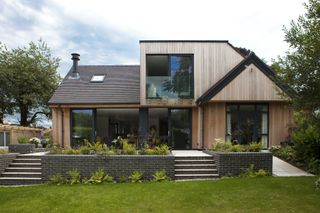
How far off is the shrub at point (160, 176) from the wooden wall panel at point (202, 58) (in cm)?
634

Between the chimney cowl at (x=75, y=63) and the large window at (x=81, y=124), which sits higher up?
the chimney cowl at (x=75, y=63)

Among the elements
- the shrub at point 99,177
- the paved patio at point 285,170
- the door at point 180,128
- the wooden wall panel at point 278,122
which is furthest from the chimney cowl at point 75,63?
the paved patio at point 285,170

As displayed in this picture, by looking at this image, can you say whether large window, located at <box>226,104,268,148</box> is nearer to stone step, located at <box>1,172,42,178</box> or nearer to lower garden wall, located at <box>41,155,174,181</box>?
lower garden wall, located at <box>41,155,174,181</box>

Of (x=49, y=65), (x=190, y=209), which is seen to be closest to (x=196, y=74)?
(x=190, y=209)

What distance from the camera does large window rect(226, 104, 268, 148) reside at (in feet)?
54.0

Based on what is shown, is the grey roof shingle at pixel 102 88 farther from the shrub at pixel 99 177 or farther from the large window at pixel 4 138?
the shrub at pixel 99 177

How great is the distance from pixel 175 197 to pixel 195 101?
9.16 meters

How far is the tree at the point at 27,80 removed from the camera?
2845 centimetres

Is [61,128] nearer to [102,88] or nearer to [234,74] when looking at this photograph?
[102,88]

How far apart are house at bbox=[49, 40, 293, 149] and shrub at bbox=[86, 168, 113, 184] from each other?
16.8 feet

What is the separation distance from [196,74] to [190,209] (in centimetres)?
1069

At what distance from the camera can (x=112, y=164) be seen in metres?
10.9

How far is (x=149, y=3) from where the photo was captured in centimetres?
1088

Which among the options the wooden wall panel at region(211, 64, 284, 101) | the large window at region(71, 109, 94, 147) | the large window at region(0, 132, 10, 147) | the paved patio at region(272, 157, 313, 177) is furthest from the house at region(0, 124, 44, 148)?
the paved patio at region(272, 157, 313, 177)
